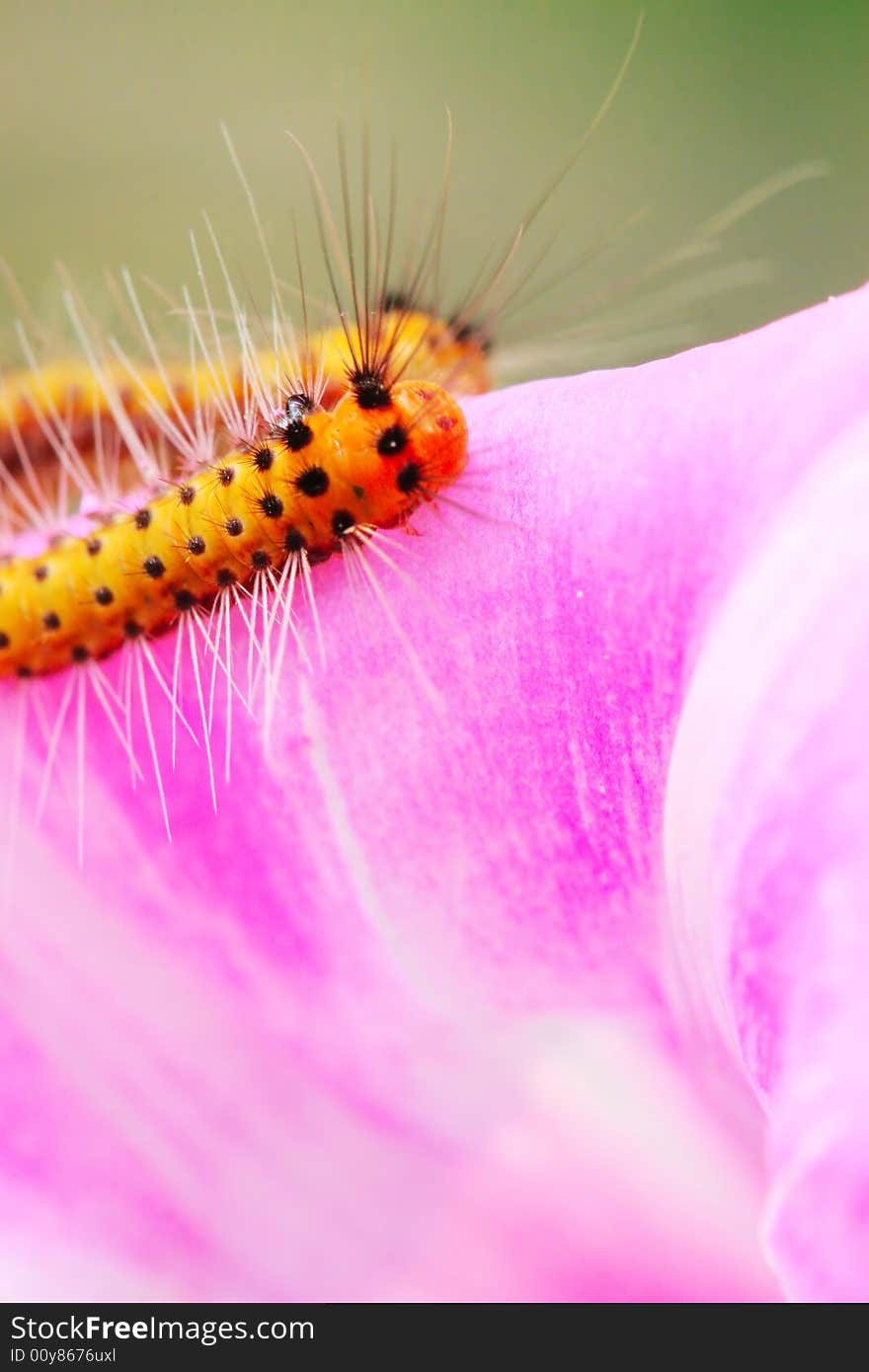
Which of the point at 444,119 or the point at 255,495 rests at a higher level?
the point at 444,119

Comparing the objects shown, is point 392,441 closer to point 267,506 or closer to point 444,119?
point 267,506

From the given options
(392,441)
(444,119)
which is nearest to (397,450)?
(392,441)

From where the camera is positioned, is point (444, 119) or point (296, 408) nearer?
point (296, 408)

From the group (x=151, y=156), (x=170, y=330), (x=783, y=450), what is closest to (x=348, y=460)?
(x=783, y=450)

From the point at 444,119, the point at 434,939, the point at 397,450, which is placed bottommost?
the point at 434,939

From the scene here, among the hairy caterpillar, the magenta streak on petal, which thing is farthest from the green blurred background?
the magenta streak on petal

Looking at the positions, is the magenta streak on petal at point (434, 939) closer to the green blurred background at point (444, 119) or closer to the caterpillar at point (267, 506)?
the caterpillar at point (267, 506)
